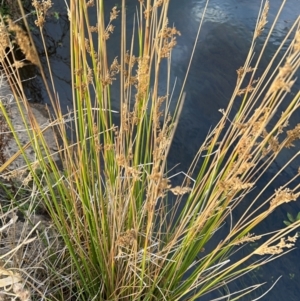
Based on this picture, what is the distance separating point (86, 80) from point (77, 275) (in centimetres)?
65

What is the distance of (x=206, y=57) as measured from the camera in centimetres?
222

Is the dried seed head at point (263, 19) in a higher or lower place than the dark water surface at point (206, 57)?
higher

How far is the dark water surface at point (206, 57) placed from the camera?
1946 mm

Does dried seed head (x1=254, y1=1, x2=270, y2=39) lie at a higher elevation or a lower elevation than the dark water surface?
higher

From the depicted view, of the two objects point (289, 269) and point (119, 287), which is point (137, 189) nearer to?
point (119, 287)

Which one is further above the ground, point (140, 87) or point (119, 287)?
point (140, 87)

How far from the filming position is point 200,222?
0.90m

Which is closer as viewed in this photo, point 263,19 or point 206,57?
point 263,19

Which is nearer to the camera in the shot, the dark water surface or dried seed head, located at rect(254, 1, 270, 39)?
dried seed head, located at rect(254, 1, 270, 39)

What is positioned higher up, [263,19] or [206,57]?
[263,19]

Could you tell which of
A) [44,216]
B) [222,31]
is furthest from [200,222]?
[222,31]

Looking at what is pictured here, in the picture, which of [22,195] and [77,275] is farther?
[22,195]

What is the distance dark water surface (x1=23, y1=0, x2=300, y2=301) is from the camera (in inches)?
76.6

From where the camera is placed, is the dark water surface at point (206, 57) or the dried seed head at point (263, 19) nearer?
the dried seed head at point (263, 19)
